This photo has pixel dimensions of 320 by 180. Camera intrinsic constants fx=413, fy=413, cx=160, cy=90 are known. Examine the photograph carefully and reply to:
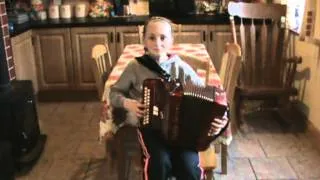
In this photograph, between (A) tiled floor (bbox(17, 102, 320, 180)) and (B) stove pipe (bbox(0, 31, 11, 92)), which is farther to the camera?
(B) stove pipe (bbox(0, 31, 11, 92))

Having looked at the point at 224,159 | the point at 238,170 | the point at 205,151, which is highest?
the point at 205,151

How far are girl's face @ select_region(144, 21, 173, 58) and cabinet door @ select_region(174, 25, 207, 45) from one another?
1.96m

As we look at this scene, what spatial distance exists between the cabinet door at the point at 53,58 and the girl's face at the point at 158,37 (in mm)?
2232

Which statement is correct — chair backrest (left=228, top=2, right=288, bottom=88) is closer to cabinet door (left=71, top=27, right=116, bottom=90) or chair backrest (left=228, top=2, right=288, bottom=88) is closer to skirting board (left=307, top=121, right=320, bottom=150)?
skirting board (left=307, top=121, right=320, bottom=150)

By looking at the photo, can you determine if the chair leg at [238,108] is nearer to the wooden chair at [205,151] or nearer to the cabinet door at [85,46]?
the wooden chair at [205,151]

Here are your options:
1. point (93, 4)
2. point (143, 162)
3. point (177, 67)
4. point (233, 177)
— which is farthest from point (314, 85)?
point (93, 4)

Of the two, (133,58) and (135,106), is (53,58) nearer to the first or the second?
(133,58)

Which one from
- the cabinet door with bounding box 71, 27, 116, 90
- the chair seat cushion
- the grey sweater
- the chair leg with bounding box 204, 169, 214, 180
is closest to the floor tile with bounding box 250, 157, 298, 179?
the chair seat cushion

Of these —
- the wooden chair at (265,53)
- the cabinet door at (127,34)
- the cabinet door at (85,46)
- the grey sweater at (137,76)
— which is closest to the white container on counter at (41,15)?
the cabinet door at (85,46)

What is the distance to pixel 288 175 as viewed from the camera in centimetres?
263

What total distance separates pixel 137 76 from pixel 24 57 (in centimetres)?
216

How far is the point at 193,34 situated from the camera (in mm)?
4047

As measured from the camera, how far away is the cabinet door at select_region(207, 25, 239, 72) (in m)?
4.02

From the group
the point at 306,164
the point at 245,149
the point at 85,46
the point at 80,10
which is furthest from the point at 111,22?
the point at 306,164
